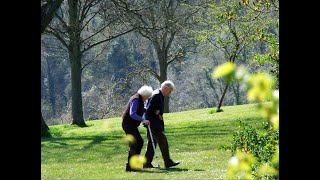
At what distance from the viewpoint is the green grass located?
1352cm

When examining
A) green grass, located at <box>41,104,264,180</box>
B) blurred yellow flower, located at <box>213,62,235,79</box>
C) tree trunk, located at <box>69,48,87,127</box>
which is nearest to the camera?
blurred yellow flower, located at <box>213,62,235,79</box>

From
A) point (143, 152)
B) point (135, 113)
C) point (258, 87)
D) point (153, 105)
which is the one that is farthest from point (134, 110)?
point (258, 87)

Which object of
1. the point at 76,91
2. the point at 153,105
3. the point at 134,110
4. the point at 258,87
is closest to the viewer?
the point at 258,87

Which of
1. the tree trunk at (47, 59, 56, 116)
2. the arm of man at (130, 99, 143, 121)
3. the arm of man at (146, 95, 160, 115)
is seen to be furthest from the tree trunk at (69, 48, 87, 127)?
the tree trunk at (47, 59, 56, 116)

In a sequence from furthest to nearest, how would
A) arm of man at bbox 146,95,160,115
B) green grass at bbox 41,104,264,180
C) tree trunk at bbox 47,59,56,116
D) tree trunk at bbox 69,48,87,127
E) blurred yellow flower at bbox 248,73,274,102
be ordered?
tree trunk at bbox 47,59,56,116
tree trunk at bbox 69,48,87,127
arm of man at bbox 146,95,160,115
green grass at bbox 41,104,264,180
blurred yellow flower at bbox 248,73,274,102

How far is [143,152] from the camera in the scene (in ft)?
63.4

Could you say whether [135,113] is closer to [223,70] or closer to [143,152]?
[143,152]

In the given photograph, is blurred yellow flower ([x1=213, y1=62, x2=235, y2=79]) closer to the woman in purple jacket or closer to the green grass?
the green grass

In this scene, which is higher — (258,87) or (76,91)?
(76,91)

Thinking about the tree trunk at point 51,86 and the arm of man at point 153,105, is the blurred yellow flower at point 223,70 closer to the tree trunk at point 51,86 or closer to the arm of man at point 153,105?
the arm of man at point 153,105

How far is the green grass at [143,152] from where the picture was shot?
44.4 ft
